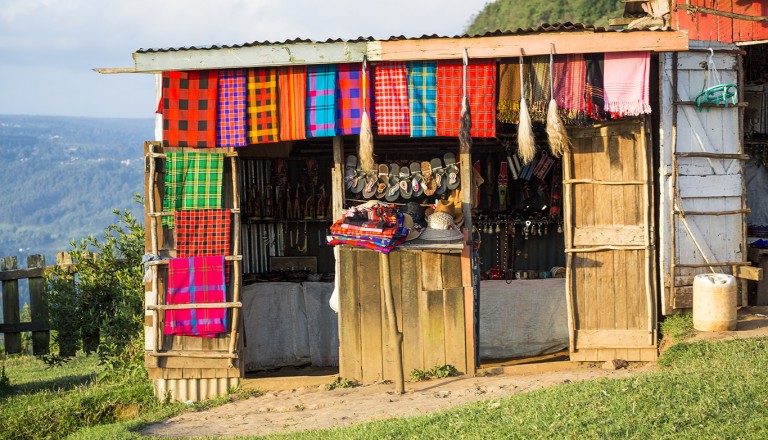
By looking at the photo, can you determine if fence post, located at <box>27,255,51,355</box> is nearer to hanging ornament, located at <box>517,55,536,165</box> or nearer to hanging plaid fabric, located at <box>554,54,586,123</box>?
hanging ornament, located at <box>517,55,536,165</box>

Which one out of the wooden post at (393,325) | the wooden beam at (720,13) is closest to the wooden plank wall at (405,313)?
the wooden post at (393,325)

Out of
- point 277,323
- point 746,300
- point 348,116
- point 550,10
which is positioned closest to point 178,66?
point 348,116

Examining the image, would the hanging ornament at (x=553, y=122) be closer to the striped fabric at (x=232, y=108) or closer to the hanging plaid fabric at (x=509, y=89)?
the hanging plaid fabric at (x=509, y=89)

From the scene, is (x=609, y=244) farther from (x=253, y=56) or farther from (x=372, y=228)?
(x=253, y=56)

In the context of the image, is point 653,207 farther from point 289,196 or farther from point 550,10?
point 550,10

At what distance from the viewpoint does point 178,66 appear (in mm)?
10938

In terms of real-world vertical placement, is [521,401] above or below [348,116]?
below

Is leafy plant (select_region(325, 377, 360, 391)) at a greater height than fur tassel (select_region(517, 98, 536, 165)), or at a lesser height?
lesser

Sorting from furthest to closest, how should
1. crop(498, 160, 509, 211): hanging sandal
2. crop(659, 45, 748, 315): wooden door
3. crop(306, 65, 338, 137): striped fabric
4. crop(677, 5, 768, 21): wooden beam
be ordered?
crop(498, 160, 509, 211): hanging sandal
crop(677, 5, 768, 21): wooden beam
crop(659, 45, 748, 315): wooden door
crop(306, 65, 338, 137): striped fabric

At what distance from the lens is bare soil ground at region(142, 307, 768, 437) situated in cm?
972

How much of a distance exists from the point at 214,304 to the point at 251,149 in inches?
99.9

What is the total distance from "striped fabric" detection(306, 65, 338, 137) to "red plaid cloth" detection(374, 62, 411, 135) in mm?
519

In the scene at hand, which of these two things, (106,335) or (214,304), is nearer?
(214,304)

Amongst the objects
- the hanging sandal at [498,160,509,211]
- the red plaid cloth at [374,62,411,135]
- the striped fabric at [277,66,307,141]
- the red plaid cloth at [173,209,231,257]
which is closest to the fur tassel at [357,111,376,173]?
the red plaid cloth at [374,62,411,135]
